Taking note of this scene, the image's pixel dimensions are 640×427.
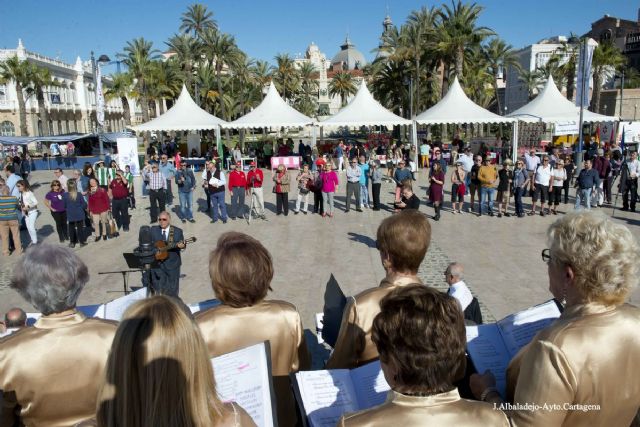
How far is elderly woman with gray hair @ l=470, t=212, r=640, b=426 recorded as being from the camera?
5.98 feet

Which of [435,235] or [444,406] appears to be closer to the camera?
[444,406]

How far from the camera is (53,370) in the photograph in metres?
2.17

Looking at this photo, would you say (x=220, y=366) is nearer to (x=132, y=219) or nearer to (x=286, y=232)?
(x=286, y=232)

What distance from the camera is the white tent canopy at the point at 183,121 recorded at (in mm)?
24984

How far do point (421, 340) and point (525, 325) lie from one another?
1.19 metres

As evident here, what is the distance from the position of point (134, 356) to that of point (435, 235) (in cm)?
1039

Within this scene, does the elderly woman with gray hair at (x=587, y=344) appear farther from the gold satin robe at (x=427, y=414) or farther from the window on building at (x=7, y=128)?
the window on building at (x=7, y=128)

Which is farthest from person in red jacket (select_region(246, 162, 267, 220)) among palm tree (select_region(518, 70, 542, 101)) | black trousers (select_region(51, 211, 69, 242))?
palm tree (select_region(518, 70, 542, 101))

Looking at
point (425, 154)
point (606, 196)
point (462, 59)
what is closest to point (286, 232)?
point (606, 196)

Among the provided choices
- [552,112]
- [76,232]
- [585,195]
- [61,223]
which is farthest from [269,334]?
[552,112]

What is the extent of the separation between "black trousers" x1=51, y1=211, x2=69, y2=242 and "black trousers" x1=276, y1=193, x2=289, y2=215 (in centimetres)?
552

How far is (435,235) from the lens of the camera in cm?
1136

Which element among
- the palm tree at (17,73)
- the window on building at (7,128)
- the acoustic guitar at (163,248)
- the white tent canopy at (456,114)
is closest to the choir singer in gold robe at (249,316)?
the acoustic guitar at (163,248)

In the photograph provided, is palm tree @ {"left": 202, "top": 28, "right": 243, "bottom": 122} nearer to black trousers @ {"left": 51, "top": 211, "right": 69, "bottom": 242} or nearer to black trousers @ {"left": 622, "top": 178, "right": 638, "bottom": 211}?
black trousers @ {"left": 51, "top": 211, "right": 69, "bottom": 242}
